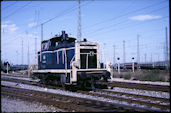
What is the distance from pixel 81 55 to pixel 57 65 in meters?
1.96

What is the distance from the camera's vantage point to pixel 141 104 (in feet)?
24.6

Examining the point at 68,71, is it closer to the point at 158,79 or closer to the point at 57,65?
the point at 57,65

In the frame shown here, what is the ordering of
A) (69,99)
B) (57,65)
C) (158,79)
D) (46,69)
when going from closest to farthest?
(69,99) < (57,65) < (46,69) < (158,79)

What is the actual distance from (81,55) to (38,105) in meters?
5.28

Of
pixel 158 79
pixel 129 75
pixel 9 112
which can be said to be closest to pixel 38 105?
pixel 9 112

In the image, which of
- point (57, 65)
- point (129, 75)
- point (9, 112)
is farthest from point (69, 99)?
point (129, 75)

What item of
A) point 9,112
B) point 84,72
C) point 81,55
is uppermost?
point 81,55

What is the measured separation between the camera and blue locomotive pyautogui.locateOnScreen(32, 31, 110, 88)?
11.5 meters

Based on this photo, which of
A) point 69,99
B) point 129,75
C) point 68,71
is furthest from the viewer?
point 129,75

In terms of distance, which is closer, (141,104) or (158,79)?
(141,104)

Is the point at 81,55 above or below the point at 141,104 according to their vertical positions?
above

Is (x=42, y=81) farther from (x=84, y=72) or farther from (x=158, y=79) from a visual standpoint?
(x=158, y=79)

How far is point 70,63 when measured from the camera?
1173cm

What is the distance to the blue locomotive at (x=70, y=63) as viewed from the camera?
454 inches
